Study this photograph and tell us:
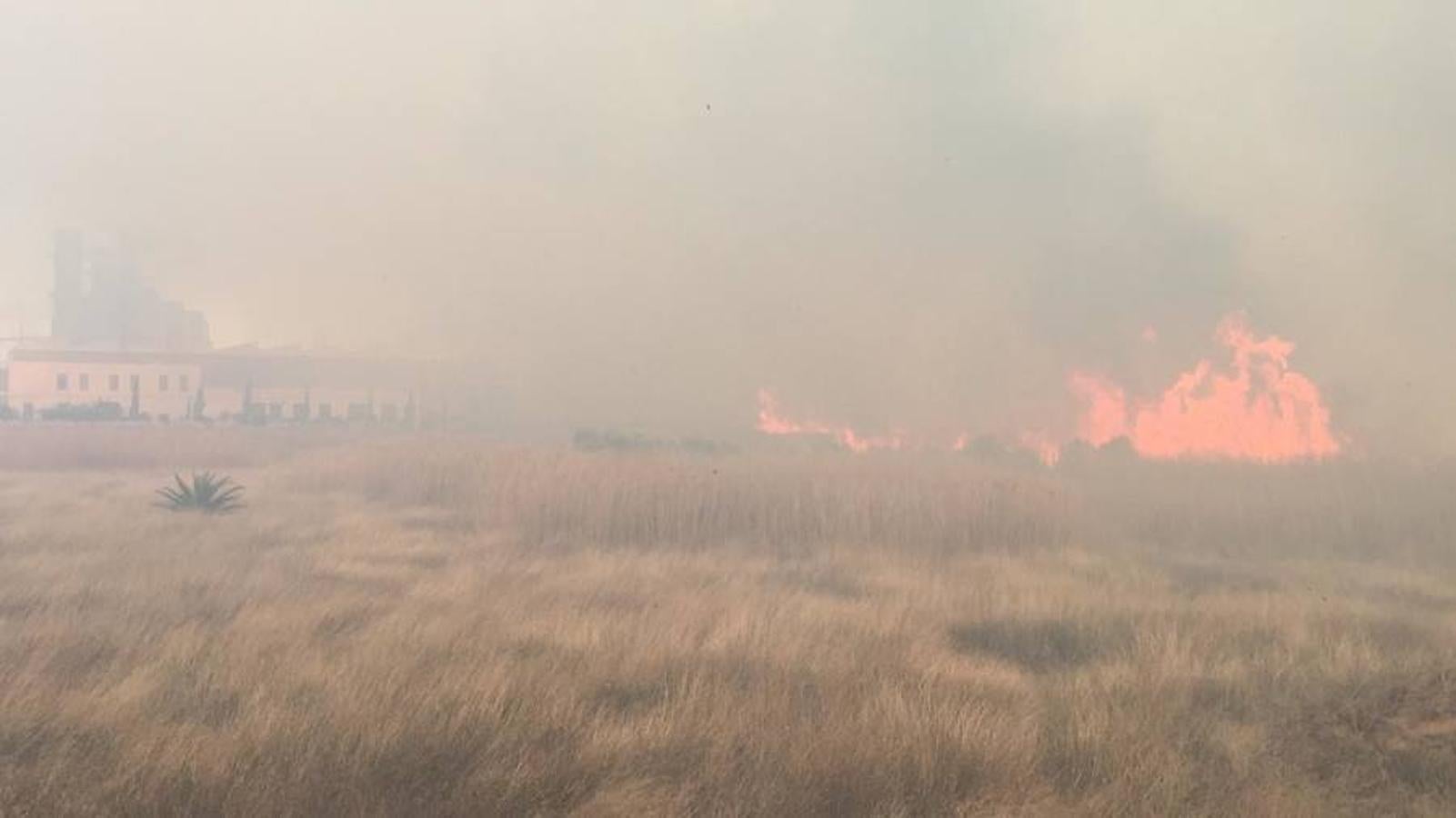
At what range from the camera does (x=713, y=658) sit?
683 centimetres

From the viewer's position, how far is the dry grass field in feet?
15.2

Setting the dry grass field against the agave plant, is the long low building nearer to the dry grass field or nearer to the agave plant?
the agave plant

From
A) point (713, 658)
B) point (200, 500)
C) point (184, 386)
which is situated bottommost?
point (713, 658)

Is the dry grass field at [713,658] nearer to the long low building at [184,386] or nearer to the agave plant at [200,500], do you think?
the agave plant at [200,500]

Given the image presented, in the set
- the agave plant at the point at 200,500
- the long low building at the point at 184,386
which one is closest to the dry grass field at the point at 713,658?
the agave plant at the point at 200,500

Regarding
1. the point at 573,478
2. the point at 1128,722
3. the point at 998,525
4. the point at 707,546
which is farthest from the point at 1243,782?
the point at 573,478

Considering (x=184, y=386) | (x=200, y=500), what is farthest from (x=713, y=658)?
(x=184, y=386)

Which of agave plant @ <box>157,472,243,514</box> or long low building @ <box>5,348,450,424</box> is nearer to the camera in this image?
agave plant @ <box>157,472,243,514</box>

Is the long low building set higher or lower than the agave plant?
higher

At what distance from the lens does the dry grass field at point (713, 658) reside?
463 cm

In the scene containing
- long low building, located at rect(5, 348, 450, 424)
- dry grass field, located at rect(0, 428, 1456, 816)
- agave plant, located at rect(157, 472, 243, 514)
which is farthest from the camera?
long low building, located at rect(5, 348, 450, 424)

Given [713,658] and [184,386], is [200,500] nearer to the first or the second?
[713,658]

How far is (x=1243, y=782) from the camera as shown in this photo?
16.4 feet

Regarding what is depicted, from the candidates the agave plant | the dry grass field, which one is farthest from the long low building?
the dry grass field
